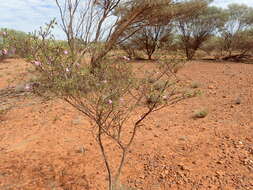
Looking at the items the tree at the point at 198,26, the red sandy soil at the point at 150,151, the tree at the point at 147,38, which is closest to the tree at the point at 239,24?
the tree at the point at 198,26

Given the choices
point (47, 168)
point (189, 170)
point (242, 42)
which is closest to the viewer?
point (189, 170)

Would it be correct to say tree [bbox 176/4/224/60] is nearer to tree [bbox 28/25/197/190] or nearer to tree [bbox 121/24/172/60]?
tree [bbox 121/24/172/60]

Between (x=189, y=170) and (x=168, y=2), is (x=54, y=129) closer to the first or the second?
(x=189, y=170)

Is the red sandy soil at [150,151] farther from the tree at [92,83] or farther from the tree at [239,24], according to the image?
the tree at [239,24]

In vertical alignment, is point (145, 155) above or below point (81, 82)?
below

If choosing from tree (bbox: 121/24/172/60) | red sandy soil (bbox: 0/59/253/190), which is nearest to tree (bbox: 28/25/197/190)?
red sandy soil (bbox: 0/59/253/190)

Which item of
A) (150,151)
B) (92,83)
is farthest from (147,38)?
(92,83)

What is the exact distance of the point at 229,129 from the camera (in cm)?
351

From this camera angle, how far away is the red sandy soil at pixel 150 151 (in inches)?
103

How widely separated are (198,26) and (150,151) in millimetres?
11838

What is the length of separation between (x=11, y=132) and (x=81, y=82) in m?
3.05

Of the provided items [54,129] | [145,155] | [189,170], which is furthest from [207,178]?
[54,129]

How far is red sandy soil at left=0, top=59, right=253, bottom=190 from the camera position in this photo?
2611 millimetres

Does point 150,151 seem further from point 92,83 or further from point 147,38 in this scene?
point 147,38
